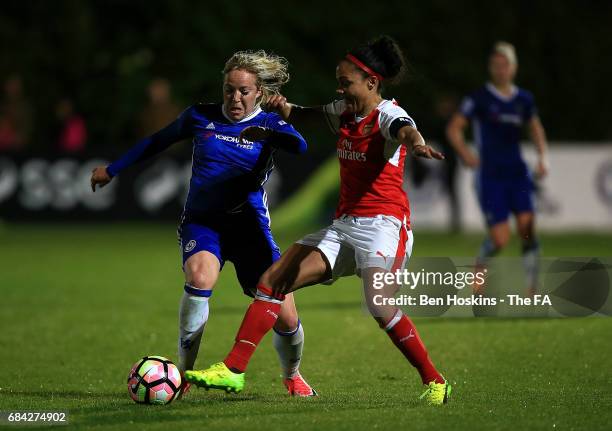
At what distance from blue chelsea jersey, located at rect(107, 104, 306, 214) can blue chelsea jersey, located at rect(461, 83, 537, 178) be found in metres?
4.82

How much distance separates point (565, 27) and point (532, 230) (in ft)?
51.7

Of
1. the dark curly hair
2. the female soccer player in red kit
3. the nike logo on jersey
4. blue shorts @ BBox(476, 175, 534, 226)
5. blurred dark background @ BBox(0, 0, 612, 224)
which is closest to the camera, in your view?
the female soccer player in red kit

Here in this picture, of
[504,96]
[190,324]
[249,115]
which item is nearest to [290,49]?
[504,96]

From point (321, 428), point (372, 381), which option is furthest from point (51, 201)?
point (321, 428)

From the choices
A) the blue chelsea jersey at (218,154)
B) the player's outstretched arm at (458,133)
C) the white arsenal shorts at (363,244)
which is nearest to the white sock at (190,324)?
the blue chelsea jersey at (218,154)

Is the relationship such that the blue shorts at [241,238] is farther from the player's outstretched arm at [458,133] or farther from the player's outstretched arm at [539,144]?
the player's outstretched arm at [539,144]

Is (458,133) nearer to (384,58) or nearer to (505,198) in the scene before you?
(505,198)

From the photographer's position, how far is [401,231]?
6.93 meters

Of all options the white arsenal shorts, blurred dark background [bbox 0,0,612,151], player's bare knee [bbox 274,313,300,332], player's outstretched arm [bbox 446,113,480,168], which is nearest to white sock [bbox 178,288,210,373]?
player's bare knee [bbox 274,313,300,332]

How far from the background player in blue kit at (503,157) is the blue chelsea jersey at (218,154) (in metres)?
4.66

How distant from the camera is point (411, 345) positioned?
675cm

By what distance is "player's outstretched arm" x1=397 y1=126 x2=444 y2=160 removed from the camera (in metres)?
6.07

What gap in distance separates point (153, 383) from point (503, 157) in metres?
5.87

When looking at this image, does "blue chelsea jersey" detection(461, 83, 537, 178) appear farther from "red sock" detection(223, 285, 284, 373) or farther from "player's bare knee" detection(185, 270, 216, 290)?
"red sock" detection(223, 285, 284, 373)
